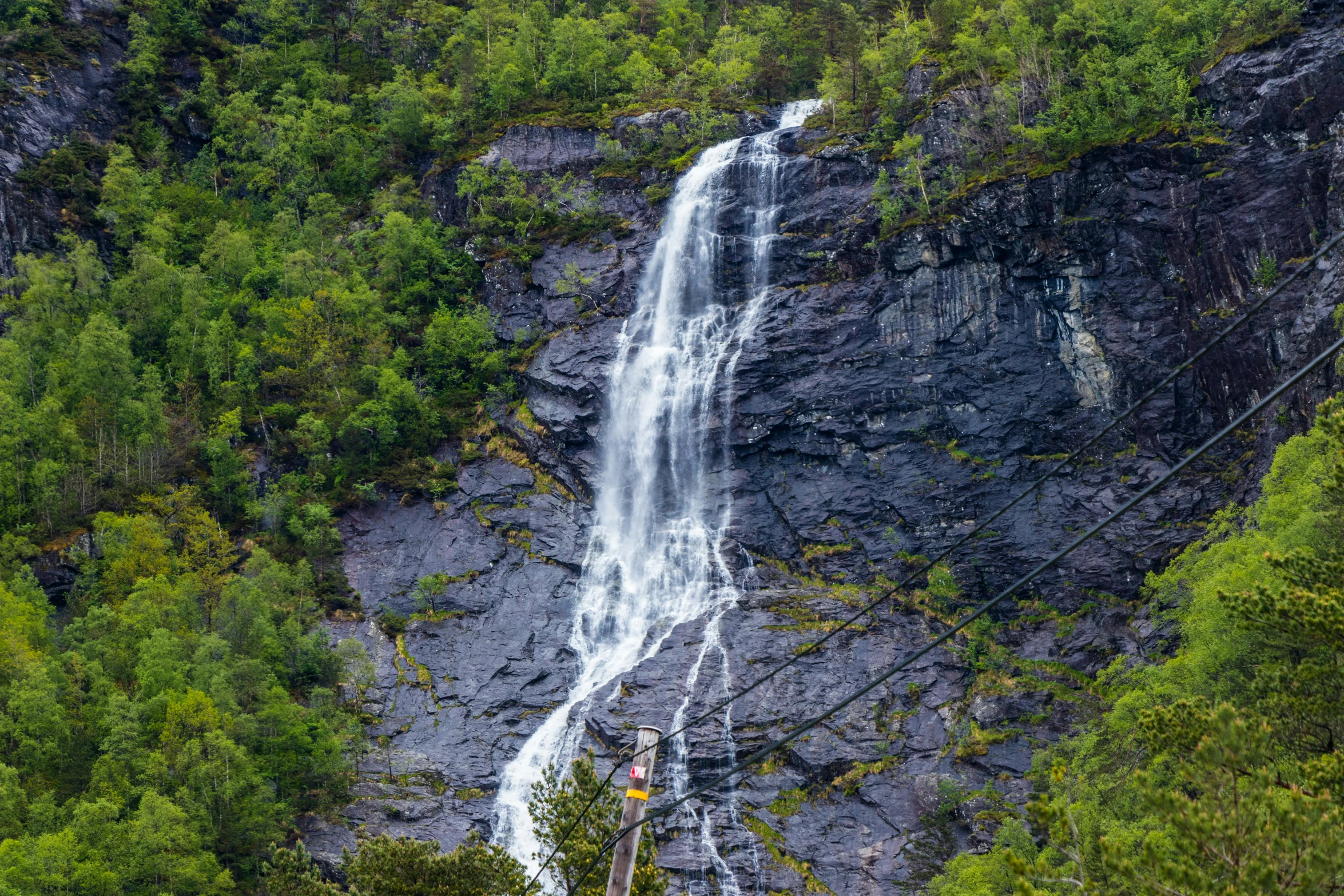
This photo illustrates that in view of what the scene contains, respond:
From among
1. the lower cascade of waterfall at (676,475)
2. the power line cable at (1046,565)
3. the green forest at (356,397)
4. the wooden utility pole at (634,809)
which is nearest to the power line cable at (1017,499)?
the wooden utility pole at (634,809)

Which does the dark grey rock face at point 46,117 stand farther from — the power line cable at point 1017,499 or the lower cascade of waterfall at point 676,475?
the power line cable at point 1017,499

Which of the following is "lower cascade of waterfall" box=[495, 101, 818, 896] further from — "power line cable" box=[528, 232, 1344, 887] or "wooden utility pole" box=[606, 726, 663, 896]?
"wooden utility pole" box=[606, 726, 663, 896]

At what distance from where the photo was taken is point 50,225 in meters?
60.2

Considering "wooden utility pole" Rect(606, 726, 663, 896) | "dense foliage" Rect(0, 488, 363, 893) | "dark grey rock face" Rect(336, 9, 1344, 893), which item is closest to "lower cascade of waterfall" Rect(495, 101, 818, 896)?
"dark grey rock face" Rect(336, 9, 1344, 893)

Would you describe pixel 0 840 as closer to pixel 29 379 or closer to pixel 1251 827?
pixel 29 379

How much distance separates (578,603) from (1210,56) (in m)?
36.1

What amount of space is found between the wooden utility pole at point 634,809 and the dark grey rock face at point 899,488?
73.6ft

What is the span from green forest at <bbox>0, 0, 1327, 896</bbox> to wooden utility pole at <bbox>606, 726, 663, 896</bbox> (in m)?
4.10

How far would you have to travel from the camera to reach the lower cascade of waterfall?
125 ft

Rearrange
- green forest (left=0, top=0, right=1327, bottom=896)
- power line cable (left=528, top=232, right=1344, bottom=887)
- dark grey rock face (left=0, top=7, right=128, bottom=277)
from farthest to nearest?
dark grey rock face (left=0, top=7, right=128, bottom=277) → green forest (left=0, top=0, right=1327, bottom=896) → power line cable (left=528, top=232, right=1344, bottom=887)

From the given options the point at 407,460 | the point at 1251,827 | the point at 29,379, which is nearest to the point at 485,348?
the point at 407,460

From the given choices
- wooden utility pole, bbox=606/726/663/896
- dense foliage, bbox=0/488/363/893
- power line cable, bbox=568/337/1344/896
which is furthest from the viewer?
dense foliage, bbox=0/488/363/893

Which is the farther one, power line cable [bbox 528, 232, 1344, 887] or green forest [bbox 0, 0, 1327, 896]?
green forest [bbox 0, 0, 1327, 896]

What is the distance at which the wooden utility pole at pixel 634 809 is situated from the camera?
1191cm
